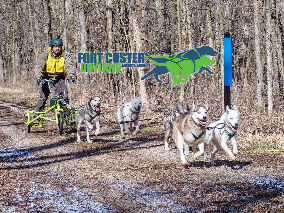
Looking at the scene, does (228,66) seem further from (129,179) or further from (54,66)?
(54,66)

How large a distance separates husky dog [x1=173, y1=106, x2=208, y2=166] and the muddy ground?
397mm

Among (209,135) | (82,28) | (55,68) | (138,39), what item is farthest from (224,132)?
(82,28)

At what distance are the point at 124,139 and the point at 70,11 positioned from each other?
15.6 m

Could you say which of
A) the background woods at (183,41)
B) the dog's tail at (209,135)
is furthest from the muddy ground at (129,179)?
the background woods at (183,41)

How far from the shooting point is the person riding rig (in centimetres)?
1117

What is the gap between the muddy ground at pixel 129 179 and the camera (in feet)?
16.3

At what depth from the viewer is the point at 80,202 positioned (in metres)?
5.15

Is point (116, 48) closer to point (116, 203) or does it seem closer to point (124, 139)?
point (124, 139)

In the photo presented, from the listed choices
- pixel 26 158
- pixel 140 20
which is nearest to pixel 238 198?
pixel 26 158

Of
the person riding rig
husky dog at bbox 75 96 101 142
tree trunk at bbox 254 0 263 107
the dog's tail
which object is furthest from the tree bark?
the dog's tail

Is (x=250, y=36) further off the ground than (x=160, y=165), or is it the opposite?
(x=250, y=36)

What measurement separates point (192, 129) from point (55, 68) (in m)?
5.53

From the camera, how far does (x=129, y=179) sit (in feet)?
20.8

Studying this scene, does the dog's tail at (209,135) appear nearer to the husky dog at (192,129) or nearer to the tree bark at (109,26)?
the husky dog at (192,129)
